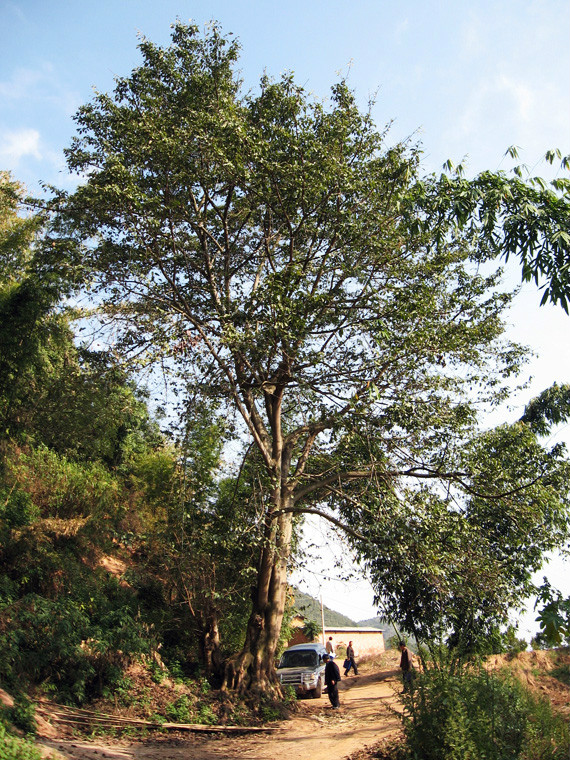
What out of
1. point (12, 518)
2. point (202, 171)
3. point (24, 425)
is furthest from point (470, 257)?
point (24, 425)

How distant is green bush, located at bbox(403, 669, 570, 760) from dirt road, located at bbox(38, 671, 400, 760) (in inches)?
27.2

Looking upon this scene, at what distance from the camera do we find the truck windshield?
1792 centimetres

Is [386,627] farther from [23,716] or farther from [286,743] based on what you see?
[23,716]

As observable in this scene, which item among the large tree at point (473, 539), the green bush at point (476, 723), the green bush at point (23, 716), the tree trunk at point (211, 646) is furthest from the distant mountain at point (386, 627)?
the green bush at point (23, 716)

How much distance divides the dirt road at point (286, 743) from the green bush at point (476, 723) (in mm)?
692

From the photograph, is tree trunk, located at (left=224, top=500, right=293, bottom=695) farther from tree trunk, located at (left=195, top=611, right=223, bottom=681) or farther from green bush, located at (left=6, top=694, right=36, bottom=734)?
green bush, located at (left=6, top=694, right=36, bottom=734)

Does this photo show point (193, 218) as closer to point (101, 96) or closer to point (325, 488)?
point (101, 96)

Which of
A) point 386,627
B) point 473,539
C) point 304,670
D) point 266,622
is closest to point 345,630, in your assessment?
point 304,670

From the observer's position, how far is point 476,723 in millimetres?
6273

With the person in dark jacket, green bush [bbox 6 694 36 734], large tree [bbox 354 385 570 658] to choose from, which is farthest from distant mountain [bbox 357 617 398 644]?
green bush [bbox 6 694 36 734]

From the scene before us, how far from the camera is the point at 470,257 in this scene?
13.4 m

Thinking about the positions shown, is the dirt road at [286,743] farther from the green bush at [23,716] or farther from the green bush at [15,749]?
the green bush at [15,749]

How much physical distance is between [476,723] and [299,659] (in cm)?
1324

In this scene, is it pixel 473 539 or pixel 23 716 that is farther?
pixel 473 539
